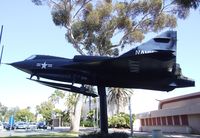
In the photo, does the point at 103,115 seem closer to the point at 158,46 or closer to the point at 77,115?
the point at 158,46

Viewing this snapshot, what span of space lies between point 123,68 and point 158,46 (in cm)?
185

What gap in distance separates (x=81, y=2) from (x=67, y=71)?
17360mm

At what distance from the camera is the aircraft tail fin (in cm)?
1375

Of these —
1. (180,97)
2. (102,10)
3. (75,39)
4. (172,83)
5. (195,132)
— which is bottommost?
(195,132)

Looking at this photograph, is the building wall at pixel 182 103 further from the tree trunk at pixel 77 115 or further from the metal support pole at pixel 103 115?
the metal support pole at pixel 103 115

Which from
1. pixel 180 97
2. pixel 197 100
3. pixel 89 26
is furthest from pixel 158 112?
pixel 89 26

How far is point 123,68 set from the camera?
14328 mm

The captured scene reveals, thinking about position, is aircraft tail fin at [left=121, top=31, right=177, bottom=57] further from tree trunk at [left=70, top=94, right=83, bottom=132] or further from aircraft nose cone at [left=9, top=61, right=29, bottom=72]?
tree trunk at [left=70, top=94, right=83, bottom=132]

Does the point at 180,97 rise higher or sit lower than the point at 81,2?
lower

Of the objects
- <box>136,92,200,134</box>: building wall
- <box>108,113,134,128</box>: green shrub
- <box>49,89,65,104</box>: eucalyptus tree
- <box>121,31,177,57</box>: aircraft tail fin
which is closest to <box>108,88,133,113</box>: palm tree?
<box>108,113,134,128</box>: green shrub

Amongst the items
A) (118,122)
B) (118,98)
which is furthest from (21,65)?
(118,98)

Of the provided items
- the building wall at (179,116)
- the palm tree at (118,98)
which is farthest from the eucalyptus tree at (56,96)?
the building wall at (179,116)

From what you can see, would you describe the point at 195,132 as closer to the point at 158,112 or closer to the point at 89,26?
the point at 158,112

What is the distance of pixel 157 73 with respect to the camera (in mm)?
14625
